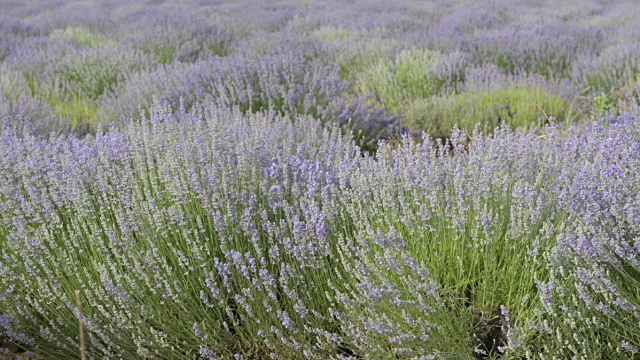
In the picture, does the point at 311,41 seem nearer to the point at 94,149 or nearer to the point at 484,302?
the point at 94,149

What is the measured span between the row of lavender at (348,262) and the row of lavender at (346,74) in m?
0.92

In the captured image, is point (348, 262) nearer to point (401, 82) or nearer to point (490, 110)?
point (490, 110)

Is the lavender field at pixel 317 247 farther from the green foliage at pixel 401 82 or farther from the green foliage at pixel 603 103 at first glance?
the green foliage at pixel 401 82

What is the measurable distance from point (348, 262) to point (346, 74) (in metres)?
5.06

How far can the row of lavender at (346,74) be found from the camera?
4457 mm

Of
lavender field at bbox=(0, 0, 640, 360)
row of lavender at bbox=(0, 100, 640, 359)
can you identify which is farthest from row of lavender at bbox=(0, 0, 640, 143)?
row of lavender at bbox=(0, 100, 640, 359)

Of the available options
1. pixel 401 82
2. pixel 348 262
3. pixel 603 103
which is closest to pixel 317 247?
pixel 348 262

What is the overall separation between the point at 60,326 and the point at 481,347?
4.83 feet

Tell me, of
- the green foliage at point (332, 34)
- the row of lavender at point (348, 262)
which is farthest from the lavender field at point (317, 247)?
the green foliage at point (332, 34)

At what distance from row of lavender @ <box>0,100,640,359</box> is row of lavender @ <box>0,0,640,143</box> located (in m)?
0.92

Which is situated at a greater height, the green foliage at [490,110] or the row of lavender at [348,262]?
the row of lavender at [348,262]

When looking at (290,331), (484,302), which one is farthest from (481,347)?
(290,331)

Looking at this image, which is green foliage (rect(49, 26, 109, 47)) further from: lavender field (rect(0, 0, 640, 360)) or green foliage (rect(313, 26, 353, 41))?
lavender field (rect(0, 0, 640, 360))

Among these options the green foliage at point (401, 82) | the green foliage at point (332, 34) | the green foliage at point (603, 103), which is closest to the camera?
the green foliage at point (603, 103)
